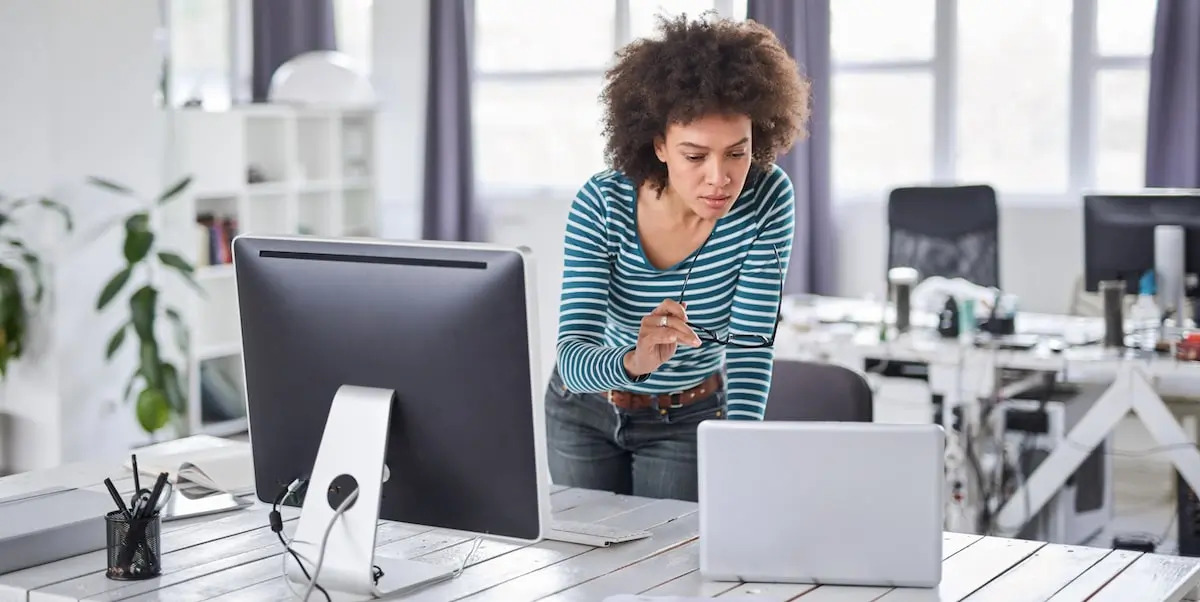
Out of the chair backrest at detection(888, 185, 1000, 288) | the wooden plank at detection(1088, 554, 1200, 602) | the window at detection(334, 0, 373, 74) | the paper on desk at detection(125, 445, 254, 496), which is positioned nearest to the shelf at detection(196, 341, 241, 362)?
the window at detection(334, 0, 373, 74)

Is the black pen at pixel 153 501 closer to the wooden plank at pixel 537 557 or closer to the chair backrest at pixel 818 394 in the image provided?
the wooden plank at pixel 537 557

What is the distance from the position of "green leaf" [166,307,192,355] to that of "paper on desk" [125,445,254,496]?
306cm

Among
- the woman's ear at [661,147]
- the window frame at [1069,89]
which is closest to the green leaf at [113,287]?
the window frame at [1069,89]

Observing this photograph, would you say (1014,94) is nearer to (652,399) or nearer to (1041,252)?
(1041,252)

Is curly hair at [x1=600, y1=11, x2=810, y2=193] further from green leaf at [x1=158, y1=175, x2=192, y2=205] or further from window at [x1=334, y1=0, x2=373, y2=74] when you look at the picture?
window at [x1=334, y1=0, x2=373, y2=74]

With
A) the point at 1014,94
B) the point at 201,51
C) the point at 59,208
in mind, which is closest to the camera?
the point at 59,208

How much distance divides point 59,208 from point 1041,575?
4102 millimetres

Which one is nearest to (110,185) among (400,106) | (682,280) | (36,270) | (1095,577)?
(36,270)

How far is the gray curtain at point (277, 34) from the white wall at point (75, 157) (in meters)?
1.43

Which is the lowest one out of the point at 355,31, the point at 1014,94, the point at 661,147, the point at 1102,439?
the point at 1102,439

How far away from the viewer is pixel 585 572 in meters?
1.83

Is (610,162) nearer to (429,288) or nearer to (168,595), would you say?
(429,288)

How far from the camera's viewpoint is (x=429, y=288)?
1679 mm

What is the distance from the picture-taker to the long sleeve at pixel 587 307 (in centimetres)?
210
